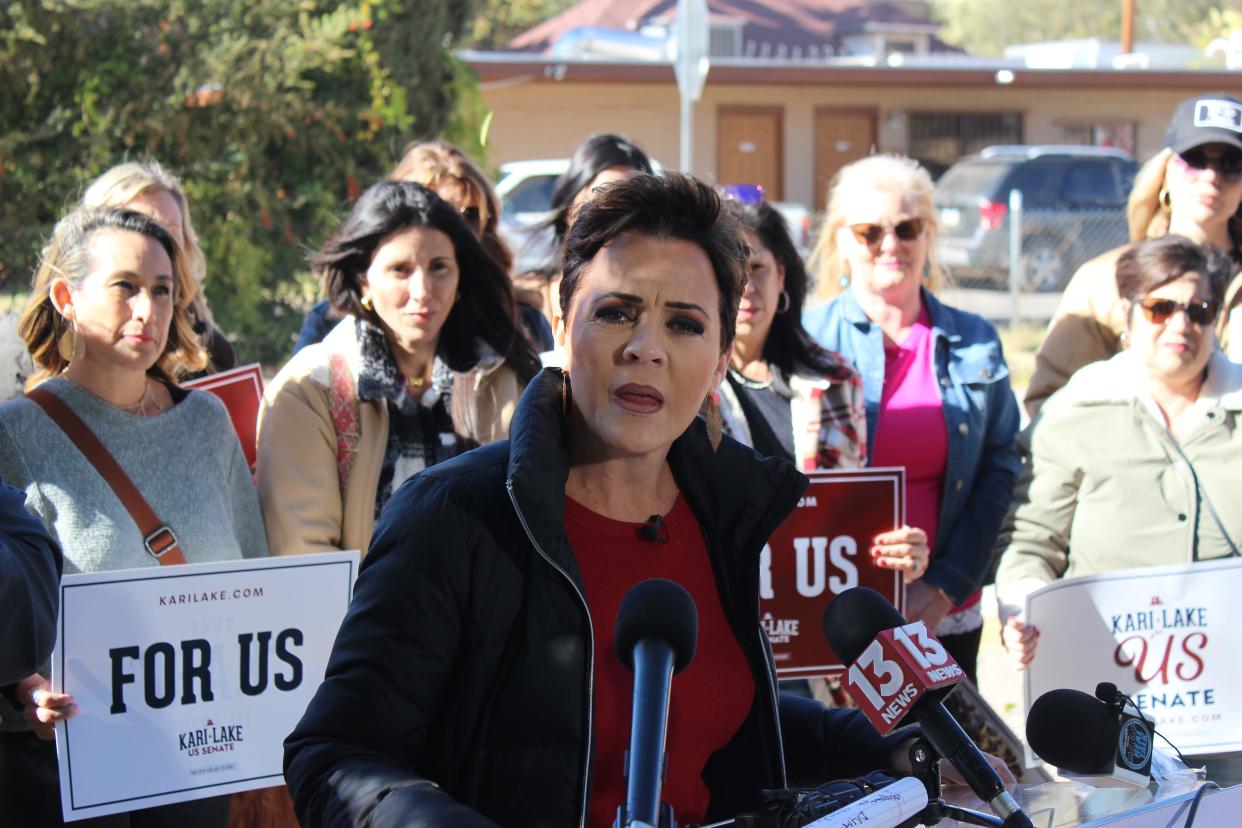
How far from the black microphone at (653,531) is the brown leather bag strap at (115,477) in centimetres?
189

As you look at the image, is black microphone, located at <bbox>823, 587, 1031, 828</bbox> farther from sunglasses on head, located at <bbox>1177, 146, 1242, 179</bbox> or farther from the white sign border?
sunglasses on head, located at <bbox>1177, 146, 1242, 179</bbox>

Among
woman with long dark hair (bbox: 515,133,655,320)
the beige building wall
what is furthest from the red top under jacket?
the beige building wall

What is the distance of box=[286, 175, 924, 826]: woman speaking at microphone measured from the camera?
223 centimetres

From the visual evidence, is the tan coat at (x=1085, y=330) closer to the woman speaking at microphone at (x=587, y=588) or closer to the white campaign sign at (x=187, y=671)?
the white campaign sign at (x=187, y=671)

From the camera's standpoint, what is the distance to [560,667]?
235 centimetres

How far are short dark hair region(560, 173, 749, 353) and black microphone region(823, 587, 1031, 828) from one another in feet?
2.54

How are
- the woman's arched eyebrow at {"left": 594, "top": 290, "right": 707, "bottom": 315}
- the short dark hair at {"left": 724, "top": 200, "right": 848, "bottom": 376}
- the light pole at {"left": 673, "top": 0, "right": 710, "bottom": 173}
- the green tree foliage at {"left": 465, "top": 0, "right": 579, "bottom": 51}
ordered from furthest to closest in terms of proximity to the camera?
the green tree foliage at {"left": 465, "top": 0, "right": 579, "bottom": 51}
the light pole at {"left": 673, "top": 0, "right": 710, "bottom": 173}
the short dark hair at {"left": 724, "top": 200, "right": 848, "bottom": 376}
the woman's arched eyebrow at {"left": 594, "top": 290, "right": 707, "bottom": 315}

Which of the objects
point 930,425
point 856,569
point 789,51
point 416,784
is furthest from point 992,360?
point 789,51

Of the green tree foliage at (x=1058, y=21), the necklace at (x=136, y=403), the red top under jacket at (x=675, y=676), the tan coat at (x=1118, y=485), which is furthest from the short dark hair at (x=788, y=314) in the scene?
the green tree foliage at (x=1058, y=21)

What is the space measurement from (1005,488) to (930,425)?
37 centimetres

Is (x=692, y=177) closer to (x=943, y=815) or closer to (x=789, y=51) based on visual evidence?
(x=943, y=815)

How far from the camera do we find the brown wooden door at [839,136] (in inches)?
1258

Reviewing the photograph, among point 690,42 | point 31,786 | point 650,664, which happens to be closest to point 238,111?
point 690,42

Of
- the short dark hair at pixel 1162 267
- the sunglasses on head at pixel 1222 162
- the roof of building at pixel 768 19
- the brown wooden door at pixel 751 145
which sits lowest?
the short dark hair at pixel 1162 267
